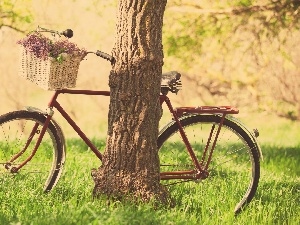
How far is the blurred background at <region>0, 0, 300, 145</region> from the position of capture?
32.0 feet

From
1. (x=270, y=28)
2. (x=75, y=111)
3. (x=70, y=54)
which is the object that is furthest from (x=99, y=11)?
(x=75, y=111)

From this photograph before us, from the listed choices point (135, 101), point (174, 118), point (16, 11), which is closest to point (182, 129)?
point (174, 118)

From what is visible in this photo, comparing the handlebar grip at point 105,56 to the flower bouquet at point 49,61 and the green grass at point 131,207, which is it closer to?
the flower bouquet at point 49,61

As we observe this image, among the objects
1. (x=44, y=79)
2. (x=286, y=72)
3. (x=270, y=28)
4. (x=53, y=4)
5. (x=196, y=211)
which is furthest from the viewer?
(x=53, y=4)

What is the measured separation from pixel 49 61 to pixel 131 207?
49.0 inches

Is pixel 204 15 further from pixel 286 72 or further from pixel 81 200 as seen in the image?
pixel 286 72

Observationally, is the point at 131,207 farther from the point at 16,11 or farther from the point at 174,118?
the point at 16,11

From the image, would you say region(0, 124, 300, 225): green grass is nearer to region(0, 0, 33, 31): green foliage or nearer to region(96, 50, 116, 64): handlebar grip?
region(96, 50, 116, 64): handlebar grip

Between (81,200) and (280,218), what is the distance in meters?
1.61

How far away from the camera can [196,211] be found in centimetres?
517

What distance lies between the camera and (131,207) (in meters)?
4.79

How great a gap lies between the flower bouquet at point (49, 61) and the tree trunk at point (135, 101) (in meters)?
0.33

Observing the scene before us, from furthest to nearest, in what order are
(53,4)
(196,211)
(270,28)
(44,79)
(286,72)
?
(53,4) → (286,72) → (270,28) → (196,211) → (44,79)

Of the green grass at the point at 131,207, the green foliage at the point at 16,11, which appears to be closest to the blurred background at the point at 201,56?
the green foliage at the point at 16,11
